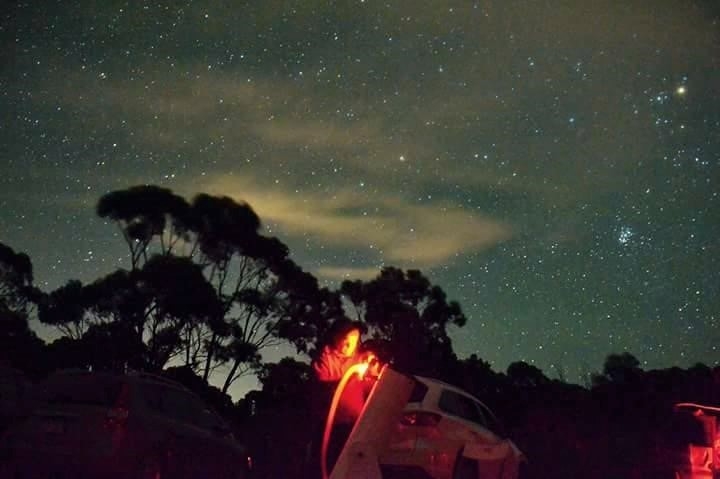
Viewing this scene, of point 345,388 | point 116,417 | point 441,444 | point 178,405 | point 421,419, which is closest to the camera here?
point 345,388

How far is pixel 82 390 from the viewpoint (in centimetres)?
991

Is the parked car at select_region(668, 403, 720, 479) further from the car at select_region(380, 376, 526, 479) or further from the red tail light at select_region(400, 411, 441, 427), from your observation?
the red tail light at select_region(400, 411, 441, 427)

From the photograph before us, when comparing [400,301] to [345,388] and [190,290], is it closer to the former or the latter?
[190,290]

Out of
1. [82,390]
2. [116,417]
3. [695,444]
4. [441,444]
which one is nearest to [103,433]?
[116,417]

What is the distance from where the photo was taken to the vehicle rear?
30.9 ft

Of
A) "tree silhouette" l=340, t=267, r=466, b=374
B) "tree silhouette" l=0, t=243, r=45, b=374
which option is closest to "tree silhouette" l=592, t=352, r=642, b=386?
"tree silhouette" l=340, t=267, r=466, b=374

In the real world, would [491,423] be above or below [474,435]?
above

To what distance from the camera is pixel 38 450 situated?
9453 mm

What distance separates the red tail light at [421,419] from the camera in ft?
32.7

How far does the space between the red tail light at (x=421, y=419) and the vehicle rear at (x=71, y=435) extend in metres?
3.10

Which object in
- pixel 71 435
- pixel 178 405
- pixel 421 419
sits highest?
pixel 178 405

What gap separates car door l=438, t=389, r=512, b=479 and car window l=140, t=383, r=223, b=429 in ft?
10.5

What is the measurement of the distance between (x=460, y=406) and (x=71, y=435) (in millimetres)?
4361

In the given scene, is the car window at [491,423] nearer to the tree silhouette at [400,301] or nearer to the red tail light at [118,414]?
the red tail light at [118,414]
